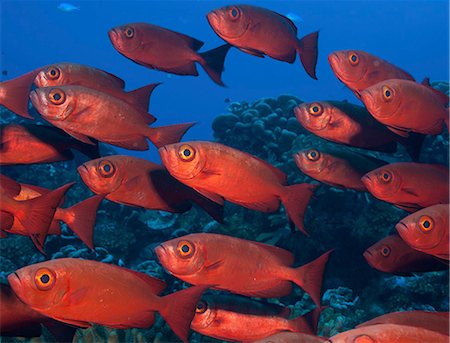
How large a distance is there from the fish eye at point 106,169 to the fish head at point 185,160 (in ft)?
2.08

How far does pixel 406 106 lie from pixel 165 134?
1.99 meters

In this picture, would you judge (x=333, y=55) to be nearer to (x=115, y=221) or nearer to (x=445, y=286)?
(x=445, y=286)

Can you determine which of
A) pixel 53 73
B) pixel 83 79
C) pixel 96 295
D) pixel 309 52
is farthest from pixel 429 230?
pixel 53 73

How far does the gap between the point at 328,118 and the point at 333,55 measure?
1.86 ft

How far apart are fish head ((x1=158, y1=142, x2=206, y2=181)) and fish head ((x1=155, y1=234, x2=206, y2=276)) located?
1.62 feet

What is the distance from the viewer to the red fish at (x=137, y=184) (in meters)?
3.62

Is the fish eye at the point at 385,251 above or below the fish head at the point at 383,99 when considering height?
below

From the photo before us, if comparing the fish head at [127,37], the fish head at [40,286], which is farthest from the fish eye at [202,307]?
the fish head at [127,37]

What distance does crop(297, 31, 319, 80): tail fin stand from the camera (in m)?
4.12

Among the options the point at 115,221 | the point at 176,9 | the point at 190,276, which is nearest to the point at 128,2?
the point at 176,9

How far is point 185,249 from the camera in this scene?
3057 millimetres

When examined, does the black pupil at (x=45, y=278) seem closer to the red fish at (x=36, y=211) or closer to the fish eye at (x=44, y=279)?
the fish eye at (x=44, y=279)

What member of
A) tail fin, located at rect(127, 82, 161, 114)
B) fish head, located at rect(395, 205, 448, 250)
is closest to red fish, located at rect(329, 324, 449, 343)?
fish head, located at rect(395, 205, 448, 250)

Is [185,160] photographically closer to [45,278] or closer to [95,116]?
[95,116]
